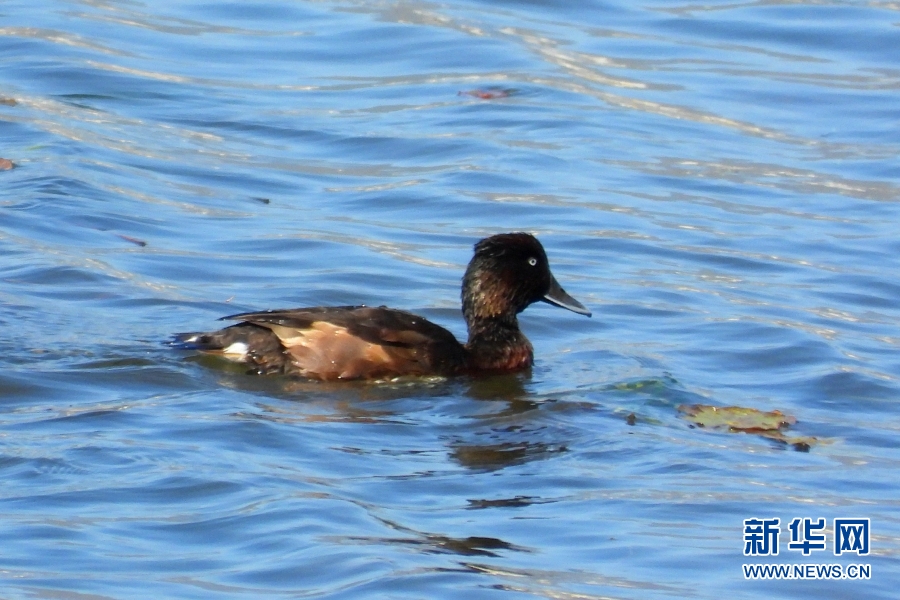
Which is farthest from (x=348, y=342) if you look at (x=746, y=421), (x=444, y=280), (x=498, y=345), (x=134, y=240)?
(x=134, y=240)

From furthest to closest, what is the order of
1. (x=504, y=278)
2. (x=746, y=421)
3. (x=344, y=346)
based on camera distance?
(x=504, y=278) < (x=344, y=346) < (x=746, y=421)

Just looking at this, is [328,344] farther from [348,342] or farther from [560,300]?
[560,300]

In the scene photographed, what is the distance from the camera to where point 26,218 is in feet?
40.6

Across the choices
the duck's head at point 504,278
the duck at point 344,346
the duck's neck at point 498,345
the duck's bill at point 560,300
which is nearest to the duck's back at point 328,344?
the duck at point 344,346

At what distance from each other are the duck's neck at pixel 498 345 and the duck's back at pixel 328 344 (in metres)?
0.45

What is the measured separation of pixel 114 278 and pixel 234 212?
86.6 inches

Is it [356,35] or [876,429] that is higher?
[356,35]

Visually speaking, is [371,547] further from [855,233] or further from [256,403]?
[855,233]

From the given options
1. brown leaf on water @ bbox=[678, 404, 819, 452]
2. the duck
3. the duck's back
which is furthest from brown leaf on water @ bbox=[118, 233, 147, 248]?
brown leaf on water @ bbox=[678, 404, 819, 452]

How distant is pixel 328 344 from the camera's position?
9.45 metres

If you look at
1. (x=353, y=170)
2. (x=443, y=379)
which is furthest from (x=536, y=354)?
(x=353, y=170)

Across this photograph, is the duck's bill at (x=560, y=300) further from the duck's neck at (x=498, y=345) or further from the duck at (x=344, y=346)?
the duck at (x=344, y=346)

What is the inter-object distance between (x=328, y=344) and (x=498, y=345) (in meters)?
1.11

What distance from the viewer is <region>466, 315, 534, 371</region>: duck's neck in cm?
995
